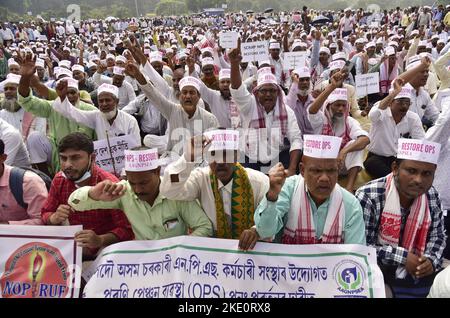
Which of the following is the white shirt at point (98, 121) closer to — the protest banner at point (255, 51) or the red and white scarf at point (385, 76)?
the protest banner at point (255, 51)

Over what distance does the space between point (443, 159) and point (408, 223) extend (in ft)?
4.15

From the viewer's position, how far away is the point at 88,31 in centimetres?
3234

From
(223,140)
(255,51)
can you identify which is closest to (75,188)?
(223,140)

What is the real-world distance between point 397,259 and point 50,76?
11143mm

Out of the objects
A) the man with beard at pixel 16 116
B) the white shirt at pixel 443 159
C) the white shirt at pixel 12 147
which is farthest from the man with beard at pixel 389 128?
the man with beard at pixel 16 116

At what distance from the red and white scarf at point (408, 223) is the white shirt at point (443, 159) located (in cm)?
103

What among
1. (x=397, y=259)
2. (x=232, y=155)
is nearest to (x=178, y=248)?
(x=232, y=155)

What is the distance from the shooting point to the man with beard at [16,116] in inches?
233

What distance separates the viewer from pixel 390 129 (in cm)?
508

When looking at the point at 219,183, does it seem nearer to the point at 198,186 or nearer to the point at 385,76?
the point at 198,186

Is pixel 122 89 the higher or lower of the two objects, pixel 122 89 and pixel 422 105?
the higher

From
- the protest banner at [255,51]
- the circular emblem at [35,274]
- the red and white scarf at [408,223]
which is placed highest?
the protest banner at [255,51]

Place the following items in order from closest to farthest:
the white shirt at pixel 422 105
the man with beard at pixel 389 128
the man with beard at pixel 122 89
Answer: the man with beard at pixel 389 128
the white shirt at pixel 422 105
the man with beard at pixel 122 89

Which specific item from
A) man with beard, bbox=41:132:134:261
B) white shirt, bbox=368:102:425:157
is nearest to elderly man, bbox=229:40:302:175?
white shirt, bbox=368:102:425:157
